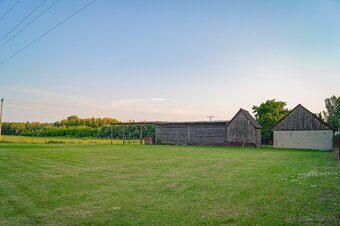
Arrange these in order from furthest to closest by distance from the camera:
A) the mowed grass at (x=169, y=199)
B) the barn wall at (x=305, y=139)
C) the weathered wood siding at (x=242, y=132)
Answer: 1. the weathered wood siding at (x=242, y=132)
2. the barn wall at (x=305, y=139)
3. the mowed grass at (x=169, y=199)

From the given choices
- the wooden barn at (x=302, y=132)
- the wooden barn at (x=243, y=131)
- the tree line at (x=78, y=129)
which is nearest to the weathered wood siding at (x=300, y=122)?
the wooden barn at (x=302, y=132)

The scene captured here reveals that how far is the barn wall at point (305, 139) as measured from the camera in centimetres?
3825

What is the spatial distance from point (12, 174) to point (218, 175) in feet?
30.4

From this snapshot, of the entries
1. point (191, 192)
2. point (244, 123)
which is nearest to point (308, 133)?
point (244, 123)

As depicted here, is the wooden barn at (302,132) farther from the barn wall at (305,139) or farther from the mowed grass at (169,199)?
the mowed grass at (169,199)

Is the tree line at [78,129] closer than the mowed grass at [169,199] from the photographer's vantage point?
No

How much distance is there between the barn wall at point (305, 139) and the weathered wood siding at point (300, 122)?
525 millimetres

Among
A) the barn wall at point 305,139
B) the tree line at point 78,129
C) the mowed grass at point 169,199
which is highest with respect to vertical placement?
the tree line at point 78,129

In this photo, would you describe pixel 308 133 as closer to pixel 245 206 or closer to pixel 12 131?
pixel 245 206

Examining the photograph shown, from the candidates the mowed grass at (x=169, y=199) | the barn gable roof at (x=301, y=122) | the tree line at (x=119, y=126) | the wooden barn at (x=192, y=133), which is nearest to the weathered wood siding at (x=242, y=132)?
the wooden barn at (x=192, y=133)

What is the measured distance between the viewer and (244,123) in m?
44.9

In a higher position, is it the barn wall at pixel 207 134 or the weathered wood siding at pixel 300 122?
the weathered wood siding at pixel 300 122

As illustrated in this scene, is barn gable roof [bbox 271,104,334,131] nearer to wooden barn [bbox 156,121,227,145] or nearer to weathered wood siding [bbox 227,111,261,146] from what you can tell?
weathered wood siding [bbox 227,111,261,146]

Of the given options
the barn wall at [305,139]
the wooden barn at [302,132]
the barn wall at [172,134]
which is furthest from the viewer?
the barn wall at [172,134]
